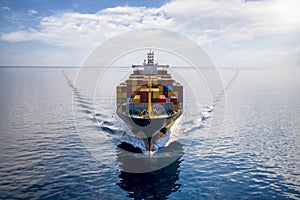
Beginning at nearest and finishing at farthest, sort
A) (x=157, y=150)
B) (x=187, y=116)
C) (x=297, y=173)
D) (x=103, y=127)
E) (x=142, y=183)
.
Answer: (x=142, y=183) < (x=297, y=173) < (x=157, y=150) < (x=103, y=127) < (x=187, y=116)

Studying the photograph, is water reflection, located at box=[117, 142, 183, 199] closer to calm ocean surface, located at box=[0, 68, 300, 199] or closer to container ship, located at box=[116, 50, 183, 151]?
calm ocean surface, located at box=[0, 68, 300, 199]

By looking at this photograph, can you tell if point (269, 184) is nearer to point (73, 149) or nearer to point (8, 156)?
point (73, 149)

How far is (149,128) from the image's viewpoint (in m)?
30.0

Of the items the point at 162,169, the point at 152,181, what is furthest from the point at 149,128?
the point at 152,181

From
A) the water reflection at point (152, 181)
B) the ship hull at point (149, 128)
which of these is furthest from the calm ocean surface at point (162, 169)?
the ship hull at point (149, 128)

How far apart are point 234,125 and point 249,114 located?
1056 cm

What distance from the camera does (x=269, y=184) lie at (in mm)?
21625

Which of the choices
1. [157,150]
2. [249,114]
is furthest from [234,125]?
[157,150]

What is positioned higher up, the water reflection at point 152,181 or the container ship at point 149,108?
the container ship at point 149,108

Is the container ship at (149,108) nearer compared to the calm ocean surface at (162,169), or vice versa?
the calm ocean surface at (162,169)

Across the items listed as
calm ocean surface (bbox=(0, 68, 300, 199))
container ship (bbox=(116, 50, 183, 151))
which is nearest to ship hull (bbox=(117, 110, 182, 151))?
container ship (bbox=(116, 50, 183, 151))

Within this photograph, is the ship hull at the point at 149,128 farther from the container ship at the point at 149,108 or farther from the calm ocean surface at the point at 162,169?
the calm ocean surface at the point at 162,169

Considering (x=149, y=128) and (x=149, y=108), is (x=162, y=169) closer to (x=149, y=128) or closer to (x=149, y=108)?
(x=149, y=128)

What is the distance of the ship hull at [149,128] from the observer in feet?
96.0
